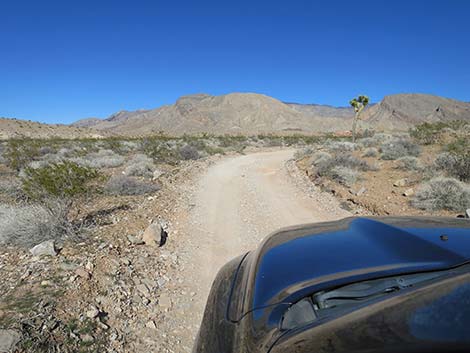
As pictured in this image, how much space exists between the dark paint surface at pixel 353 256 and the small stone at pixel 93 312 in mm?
2481

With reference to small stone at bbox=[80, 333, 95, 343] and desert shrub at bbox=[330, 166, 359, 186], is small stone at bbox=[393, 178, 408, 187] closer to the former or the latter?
desert shrub at bbox=[330, 166, 359, 186]

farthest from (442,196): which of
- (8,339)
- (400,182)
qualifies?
(8,339)

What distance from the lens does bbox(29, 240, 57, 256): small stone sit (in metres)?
4.49

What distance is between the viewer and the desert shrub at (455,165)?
30.7ft

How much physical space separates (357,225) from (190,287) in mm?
2922

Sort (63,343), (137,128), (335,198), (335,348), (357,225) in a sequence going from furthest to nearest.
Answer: (137,128) < (335,198) < (63,343) < (357,225) < (335,348)

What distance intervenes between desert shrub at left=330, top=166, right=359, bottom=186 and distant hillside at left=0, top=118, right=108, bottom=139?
6257cm

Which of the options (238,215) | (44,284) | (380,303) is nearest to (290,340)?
A: (380,303)

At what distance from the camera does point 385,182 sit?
385 inches

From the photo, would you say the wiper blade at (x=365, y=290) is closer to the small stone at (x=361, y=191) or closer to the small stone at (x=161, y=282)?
the small stone at (x=161, y=282)

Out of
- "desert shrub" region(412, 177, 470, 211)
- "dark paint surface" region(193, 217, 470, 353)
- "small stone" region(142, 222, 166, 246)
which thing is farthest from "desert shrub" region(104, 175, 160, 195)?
"desert shrub" region(412, 177, 470, 211)

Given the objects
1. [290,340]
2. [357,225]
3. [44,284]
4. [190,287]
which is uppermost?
[357,225]

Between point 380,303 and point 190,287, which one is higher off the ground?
point 380,303

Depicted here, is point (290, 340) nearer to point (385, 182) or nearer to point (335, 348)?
point (335, 348)
